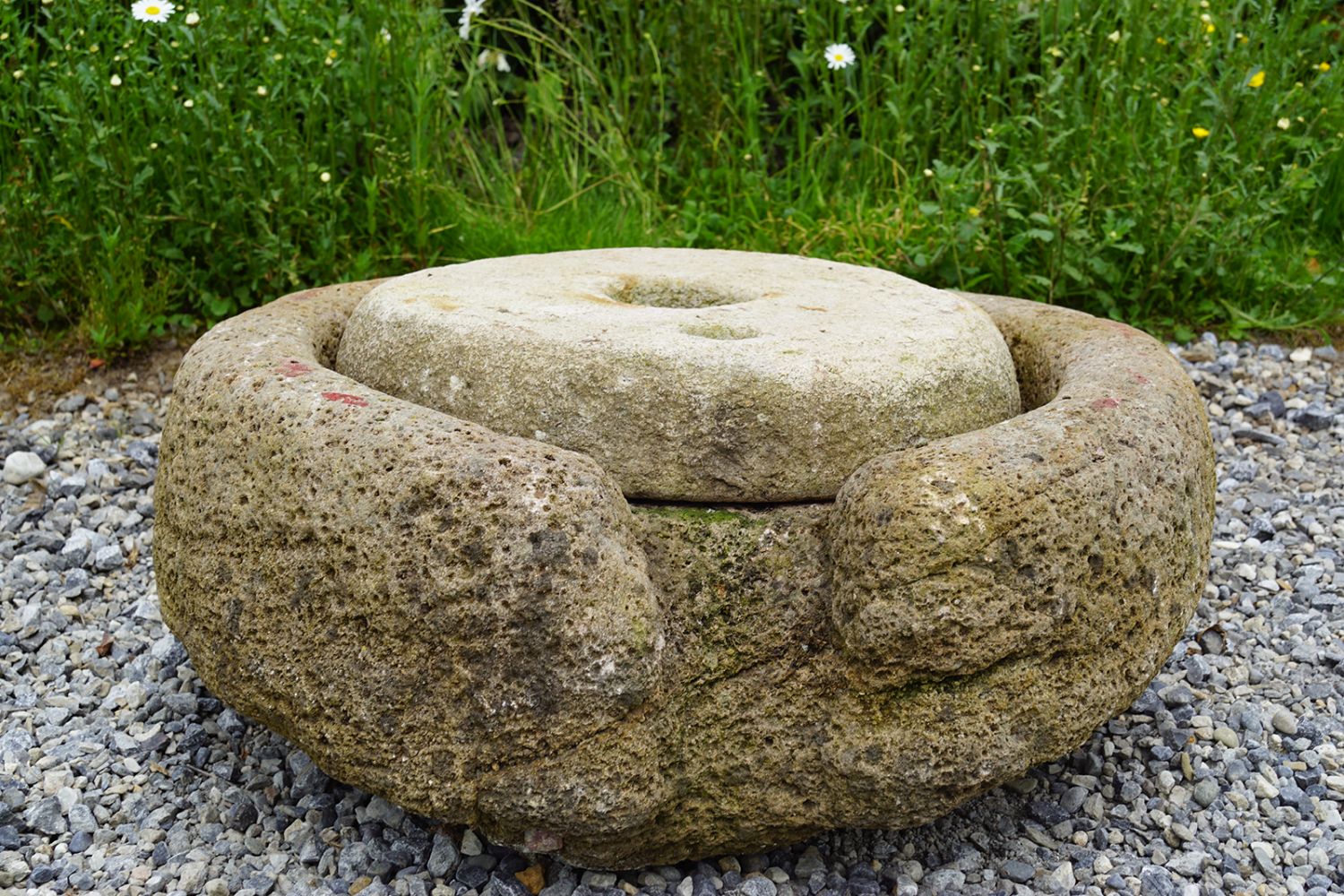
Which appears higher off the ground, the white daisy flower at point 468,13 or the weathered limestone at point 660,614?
the white daisy flower at point 468,13

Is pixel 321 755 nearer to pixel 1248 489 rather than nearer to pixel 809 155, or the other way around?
pixel 1248 489

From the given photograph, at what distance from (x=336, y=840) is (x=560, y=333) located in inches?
41.2

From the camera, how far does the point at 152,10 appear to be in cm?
389

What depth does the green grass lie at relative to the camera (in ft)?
13.7

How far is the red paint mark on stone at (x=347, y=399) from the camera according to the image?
2.25 m

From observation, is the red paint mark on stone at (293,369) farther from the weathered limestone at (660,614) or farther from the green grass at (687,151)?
the green grass at (687,151)

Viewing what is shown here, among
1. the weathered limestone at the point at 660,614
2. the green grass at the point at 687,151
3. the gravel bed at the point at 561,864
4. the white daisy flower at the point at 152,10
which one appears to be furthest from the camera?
the green grass at the point at 687,151

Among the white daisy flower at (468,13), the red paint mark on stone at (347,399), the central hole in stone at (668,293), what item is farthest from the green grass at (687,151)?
the red paint mark on stone at (347,399)

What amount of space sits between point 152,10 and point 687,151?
211 cm

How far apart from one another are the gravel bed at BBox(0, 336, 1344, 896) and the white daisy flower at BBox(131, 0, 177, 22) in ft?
4.77

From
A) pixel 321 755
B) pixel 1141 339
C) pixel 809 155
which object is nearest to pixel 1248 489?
pixel 1141 339

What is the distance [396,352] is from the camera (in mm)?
2580

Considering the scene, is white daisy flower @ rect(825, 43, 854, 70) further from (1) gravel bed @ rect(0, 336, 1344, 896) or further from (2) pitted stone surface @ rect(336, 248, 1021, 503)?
(2) pitted stone surface @ rect(336, 248, 1021, 503)

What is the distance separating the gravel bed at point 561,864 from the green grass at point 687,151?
1.06 metres
